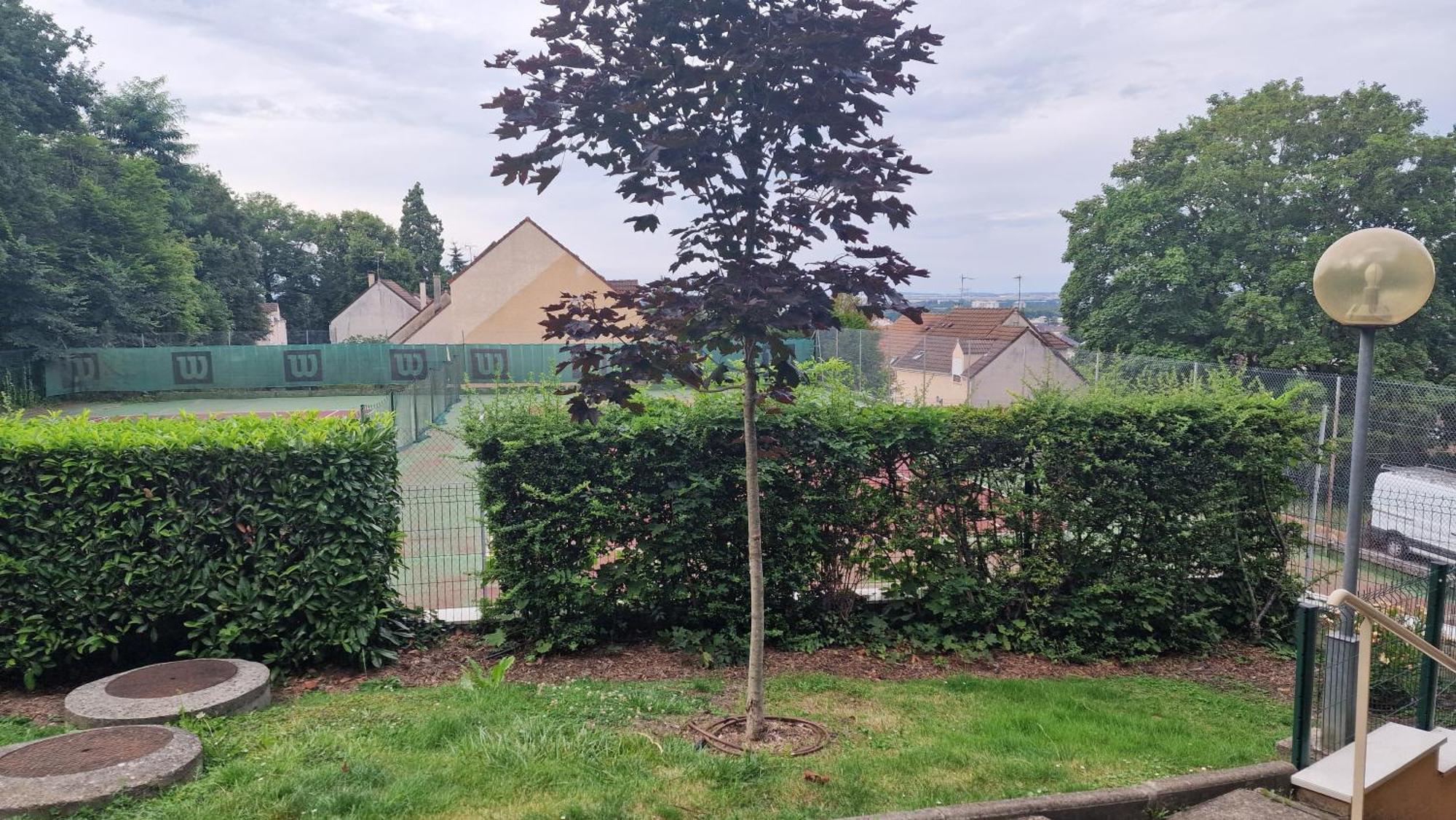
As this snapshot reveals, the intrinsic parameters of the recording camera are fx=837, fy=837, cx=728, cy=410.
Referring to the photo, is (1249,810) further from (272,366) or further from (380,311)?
(380,311)

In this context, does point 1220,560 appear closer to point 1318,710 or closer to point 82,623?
point 1318,710

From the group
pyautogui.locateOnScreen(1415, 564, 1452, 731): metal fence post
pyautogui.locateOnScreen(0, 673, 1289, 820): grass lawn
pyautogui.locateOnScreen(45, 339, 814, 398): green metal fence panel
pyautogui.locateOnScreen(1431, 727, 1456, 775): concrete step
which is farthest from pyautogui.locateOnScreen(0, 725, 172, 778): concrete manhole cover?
Answer: pyautogui.locateOnScreen(45, 339, 814, 398): green metal fence panel

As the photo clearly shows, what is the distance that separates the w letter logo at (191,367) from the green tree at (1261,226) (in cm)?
3350

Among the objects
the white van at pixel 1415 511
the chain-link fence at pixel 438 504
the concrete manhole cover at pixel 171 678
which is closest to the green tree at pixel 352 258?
the chain-link fence at pixel 438 504

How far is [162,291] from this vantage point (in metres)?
39.1

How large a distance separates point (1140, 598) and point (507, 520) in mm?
5107

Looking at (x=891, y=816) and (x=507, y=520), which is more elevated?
(x=507, y=520)

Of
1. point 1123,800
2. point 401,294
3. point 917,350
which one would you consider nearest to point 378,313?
point 401,294

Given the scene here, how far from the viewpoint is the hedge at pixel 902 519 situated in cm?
640

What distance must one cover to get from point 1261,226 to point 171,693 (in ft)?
89.2

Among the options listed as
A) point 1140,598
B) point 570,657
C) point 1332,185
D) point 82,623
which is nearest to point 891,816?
point 570,657

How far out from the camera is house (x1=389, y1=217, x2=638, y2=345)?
37562 millimetres

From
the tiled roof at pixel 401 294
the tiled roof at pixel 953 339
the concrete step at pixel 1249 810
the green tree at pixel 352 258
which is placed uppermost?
the green tree at pixel 352 258

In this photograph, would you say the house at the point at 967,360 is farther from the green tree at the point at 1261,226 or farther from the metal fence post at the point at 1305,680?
the metal fence post at the point at 1305,680
